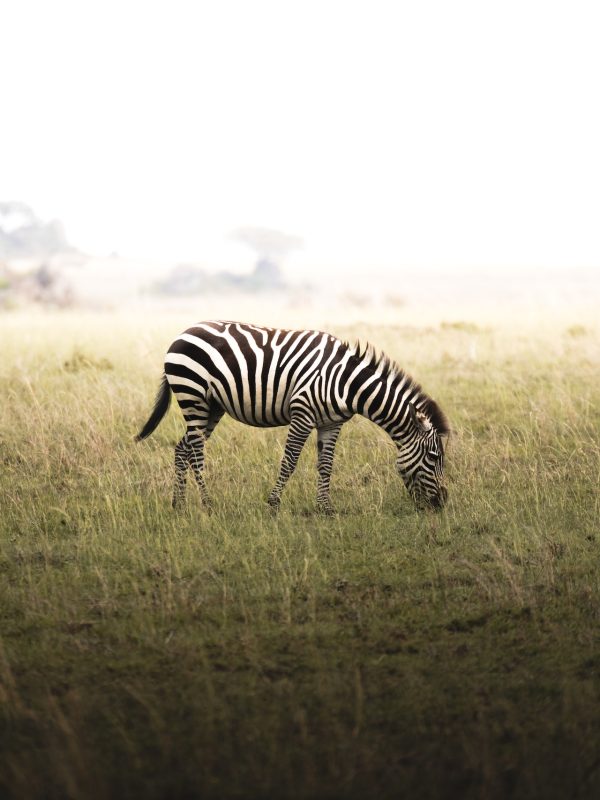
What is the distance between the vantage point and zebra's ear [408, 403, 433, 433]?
24.1 ft

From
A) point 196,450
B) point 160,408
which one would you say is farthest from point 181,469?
point 160,408

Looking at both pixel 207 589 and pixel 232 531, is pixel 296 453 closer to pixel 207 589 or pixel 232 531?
pixel 232 531

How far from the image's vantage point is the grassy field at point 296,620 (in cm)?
388

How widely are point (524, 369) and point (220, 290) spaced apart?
5561cm

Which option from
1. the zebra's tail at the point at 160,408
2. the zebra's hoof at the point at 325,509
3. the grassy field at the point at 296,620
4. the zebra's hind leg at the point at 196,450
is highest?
the zebra's tail at the point at 160,408

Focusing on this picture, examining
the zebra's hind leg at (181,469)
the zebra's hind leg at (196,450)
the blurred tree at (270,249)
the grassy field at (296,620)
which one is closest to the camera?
the grassy field at (296,620)

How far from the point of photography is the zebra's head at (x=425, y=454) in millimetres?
7355

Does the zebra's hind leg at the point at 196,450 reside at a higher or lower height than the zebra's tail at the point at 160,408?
lower

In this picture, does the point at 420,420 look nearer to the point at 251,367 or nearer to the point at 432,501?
the point at 432,501

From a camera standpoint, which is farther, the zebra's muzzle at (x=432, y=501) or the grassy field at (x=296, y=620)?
the zebra's muzzle at (x=432, y=501)

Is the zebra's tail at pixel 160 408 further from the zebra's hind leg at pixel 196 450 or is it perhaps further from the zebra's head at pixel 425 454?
the zebra's head at pixel 425 454

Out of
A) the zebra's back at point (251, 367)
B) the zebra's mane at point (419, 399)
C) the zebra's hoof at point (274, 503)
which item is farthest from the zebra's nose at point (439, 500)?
the zebra's hoof at point (274, 503)

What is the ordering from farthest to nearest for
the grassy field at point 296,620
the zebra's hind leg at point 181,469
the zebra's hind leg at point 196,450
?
the zebra's hind leg at point 196,450 → the zebra's hind leg at point 181,469 → the grassy field at point 296,620

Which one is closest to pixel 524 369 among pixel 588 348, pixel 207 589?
pixel 588 348
